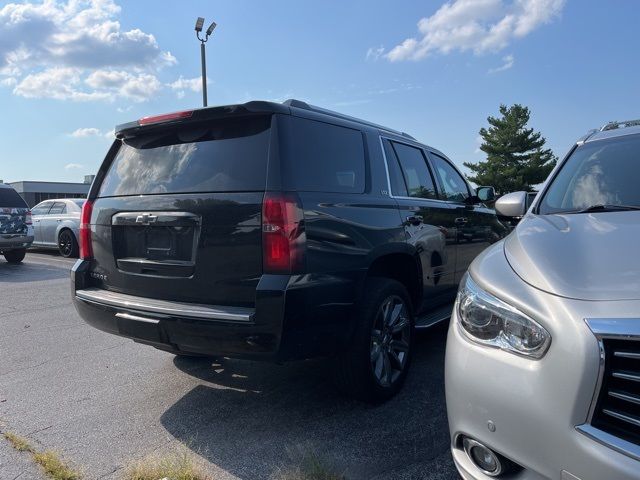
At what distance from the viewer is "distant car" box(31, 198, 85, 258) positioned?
13.1 metres

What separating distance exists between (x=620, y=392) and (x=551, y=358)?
0.71 ft

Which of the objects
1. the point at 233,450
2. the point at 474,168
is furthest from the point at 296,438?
the point at 474,168

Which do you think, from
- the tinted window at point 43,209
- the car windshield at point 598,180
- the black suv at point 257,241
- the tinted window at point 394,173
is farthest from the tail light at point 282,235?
the tinted window at point 43,209

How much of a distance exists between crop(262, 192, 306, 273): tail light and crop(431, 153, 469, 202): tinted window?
2544mm

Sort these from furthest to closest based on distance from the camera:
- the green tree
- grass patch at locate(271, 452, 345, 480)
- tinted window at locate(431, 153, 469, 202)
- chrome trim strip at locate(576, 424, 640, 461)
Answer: the green tree < tinted window at locate(431, 153, 469, 202) < grass patch at locate(271, 452, 345, 480) < chrome trim strip at locate(576, 424, 640, 461)

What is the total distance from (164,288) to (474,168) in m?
58.9

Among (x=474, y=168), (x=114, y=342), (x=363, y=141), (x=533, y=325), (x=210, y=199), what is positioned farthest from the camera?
(x=474, y=168)

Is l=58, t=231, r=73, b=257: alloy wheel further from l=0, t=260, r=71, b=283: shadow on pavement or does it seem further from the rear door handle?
the rear door handle

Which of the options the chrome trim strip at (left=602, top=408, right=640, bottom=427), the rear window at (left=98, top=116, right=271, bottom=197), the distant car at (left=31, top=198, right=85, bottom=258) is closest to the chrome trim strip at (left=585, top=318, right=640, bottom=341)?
the chrome trim strip at (left=602, top=408, right=640, bottom=427)

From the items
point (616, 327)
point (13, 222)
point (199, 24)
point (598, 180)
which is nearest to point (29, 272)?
point (13, 222)

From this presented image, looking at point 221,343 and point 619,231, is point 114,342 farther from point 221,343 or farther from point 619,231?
point 619,231

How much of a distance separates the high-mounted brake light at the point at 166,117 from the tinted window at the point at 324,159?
0.69 m

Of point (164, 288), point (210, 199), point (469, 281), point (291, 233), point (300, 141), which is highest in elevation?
→ point (300, 141)

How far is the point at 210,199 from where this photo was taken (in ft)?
9.87
